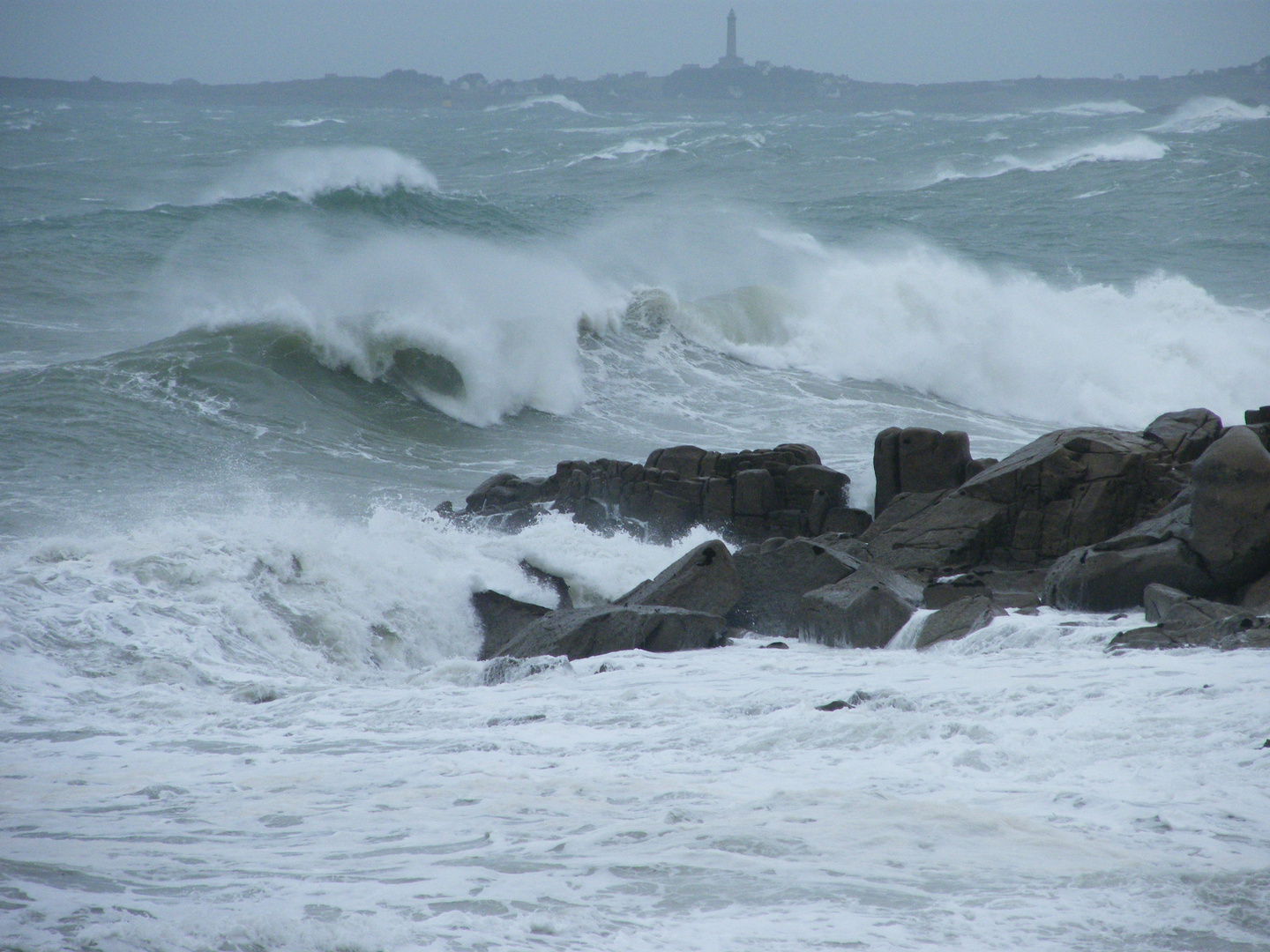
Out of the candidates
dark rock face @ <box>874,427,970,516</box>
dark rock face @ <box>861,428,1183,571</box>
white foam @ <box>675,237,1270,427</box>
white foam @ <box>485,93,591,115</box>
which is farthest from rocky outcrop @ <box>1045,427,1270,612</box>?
white foam @ <box>485,93,591,115</box>

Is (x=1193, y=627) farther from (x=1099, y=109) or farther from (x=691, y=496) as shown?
(x=1099, y=109)

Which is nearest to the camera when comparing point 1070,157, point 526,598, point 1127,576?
point 1127,576

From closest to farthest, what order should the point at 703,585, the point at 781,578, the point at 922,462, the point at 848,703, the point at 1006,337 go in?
1. the point at 848,703
2. the point at 703,585
3. the point at 781,578
4. the point at 922,462
5. the point at 1006,337

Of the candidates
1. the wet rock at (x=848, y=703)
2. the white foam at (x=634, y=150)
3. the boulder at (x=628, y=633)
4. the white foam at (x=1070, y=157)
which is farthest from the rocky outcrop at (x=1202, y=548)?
the white foam at (x=634, y=150)

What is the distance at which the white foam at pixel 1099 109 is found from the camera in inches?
2625

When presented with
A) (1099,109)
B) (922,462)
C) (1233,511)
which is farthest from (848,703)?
(1099,109)

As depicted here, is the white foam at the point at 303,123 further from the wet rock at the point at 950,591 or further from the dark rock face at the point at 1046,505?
the wet rock at the point at 950,591

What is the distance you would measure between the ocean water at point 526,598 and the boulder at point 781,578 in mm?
695

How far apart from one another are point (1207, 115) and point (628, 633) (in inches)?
2312

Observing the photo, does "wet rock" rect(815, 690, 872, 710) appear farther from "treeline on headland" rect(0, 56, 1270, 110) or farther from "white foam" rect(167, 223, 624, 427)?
"treeline on headland" rect(0, 56, 1270, 110)

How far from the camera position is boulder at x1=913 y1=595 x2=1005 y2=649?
6.71 metres

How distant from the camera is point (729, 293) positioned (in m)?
20.6

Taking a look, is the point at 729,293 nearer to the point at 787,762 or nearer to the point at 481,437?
the point at 481,437

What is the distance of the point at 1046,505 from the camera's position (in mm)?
8125
